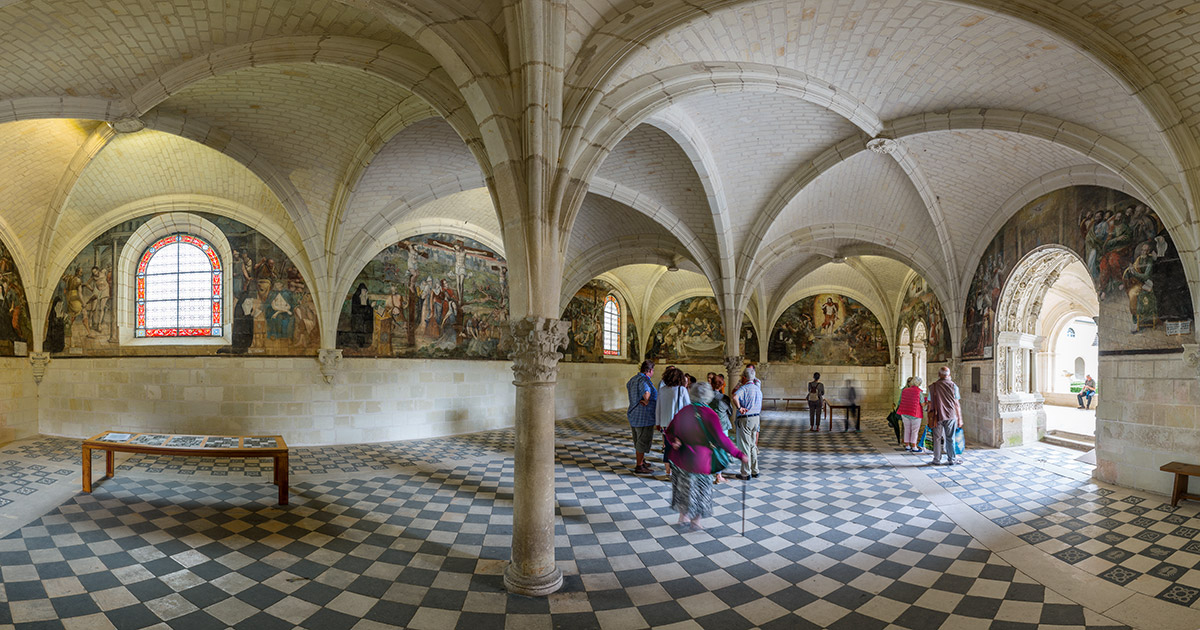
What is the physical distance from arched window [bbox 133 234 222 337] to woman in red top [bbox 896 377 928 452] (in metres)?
12.7

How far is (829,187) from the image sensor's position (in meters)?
9.53

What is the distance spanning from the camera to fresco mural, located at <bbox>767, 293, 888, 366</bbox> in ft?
63.4

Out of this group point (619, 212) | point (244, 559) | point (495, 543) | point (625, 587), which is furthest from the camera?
point (619, 212)

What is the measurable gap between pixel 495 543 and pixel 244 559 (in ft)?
6.52

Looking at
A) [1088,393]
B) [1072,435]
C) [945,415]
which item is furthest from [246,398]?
[1088,393]

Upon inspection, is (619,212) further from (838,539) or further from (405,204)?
(838,539)

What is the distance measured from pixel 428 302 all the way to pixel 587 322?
6657 mm

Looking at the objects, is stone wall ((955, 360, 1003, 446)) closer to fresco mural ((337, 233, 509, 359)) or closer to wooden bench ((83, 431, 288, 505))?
fresco mural ((337, 233, 509, 359))

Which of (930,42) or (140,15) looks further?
(930,42)

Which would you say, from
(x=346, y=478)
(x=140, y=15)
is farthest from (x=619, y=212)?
(x=140, y=15)

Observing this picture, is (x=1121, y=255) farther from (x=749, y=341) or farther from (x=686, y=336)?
(x=686, y=336)

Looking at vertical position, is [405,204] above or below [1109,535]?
above

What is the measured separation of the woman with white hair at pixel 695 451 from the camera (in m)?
4.72

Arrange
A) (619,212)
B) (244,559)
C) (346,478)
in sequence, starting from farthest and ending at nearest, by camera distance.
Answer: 1. (619,212)
2. (346,478)
3. (244,559)
